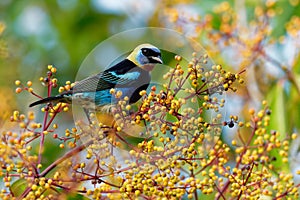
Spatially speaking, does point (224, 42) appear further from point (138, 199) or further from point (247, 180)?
point (138, 199)

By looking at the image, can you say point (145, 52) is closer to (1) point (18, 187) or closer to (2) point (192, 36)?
(1) point (18, 187)

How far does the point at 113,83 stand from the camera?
188cm

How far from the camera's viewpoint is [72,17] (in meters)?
4.86

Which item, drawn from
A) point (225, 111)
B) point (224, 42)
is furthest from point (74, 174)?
point (224, 42)

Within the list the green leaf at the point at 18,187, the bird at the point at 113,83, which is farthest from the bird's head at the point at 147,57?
the green leaf at the point at 18,187

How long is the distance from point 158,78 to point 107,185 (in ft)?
1.24

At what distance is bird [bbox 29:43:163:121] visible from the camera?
1.83m

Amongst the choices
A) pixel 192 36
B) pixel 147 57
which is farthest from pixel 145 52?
pixel 192 36

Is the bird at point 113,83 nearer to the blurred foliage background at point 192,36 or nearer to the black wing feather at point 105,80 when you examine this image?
the black wing feather at point 105,80

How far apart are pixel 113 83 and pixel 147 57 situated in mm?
139

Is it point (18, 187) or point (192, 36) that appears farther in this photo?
point (192, 36)

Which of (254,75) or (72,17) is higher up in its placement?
(72,17)

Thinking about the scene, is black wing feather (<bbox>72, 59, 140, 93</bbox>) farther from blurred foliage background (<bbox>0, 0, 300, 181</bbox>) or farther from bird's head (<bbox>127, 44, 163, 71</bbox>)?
blurred foliage background (<bbox>0, 0, 300, 181</bbox>)

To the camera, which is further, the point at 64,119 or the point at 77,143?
the point at 64,119
